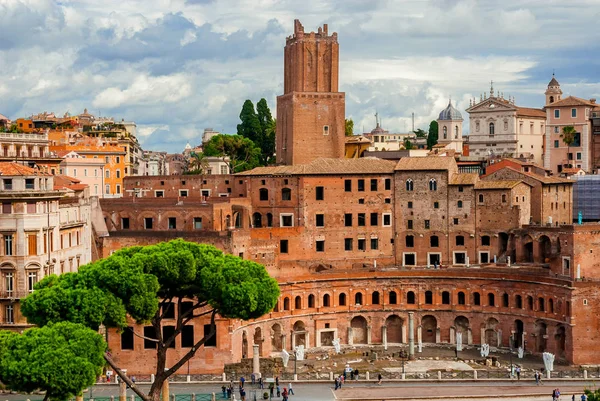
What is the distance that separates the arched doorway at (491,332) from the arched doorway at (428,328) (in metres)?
3.42

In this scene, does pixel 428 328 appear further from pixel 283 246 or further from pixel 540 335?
pixel 283 246

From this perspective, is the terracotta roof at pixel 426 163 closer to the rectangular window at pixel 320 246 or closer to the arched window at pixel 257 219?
the rectangular window at pixel 320 246

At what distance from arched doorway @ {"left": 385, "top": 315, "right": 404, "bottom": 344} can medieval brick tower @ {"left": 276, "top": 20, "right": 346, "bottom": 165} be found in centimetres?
1390

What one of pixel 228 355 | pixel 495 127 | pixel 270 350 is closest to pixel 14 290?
pixel 228 355

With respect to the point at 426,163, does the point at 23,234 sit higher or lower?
lower

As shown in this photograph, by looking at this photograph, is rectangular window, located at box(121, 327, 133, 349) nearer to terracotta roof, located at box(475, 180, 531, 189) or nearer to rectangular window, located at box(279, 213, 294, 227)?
rectangular window, located at box(279, 213, 294, 227)

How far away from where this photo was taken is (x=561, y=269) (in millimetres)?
66688

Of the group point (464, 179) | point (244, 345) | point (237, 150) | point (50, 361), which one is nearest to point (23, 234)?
point (50, 361)

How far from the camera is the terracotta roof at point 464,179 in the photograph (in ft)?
245

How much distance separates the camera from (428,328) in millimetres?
72062

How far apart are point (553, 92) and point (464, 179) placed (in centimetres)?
3361

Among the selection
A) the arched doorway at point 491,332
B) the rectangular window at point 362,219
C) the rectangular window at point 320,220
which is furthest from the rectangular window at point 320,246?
the arched doorway at point 491,332

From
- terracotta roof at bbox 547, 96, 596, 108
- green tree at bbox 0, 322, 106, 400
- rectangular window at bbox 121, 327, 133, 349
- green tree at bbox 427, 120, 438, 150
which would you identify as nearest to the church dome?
green tree at bbox 427, 120, 438, 150

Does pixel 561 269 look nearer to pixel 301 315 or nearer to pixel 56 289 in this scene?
pixel 301 315
